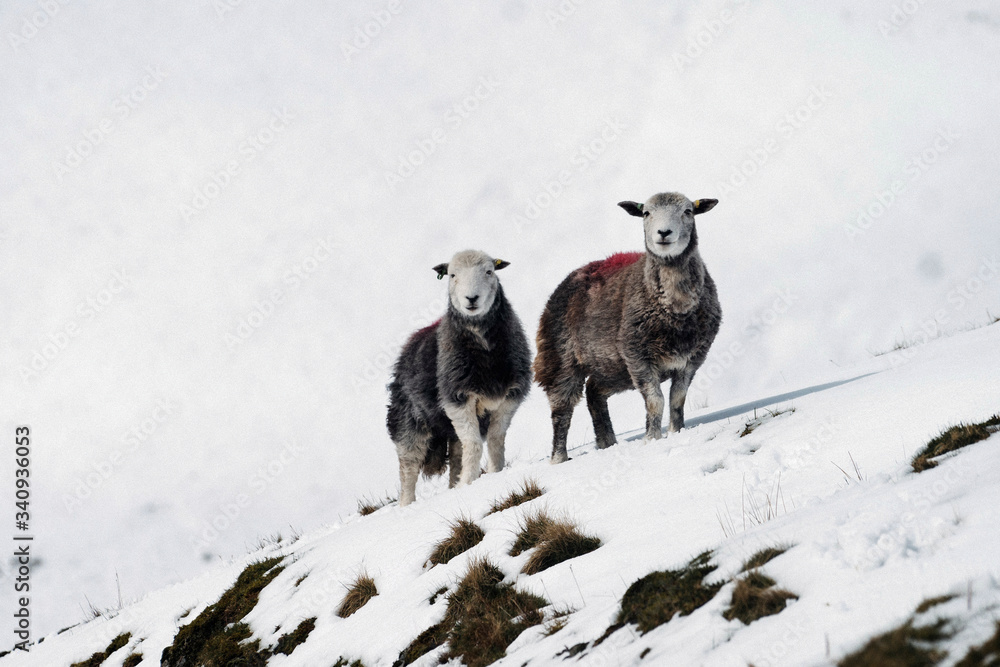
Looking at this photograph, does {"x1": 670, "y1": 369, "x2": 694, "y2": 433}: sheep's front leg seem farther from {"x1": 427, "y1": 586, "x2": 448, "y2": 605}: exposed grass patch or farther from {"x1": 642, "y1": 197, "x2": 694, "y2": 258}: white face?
{"x1": 427, "y1": 586, "x2": 448, "y2": 605}: exposed grass patch

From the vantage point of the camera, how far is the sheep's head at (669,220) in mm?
7668

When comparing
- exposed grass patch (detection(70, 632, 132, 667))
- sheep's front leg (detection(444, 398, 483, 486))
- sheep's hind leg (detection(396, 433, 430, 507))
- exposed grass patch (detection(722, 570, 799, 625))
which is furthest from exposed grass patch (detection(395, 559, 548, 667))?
exposed grass patch (detection(70, 632, 132, 667))

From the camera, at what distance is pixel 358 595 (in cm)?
613

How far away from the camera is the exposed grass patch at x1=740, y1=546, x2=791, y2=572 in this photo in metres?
3.29

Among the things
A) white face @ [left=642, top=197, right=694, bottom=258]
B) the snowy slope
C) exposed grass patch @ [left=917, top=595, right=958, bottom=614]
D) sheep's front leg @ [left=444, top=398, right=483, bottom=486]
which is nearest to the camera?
exposed grass patch @ [left=917, top=595, right=958, bottom=614]

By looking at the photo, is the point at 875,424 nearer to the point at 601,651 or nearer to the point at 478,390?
the point at 601,651

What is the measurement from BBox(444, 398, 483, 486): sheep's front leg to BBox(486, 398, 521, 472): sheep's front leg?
0.64 feet

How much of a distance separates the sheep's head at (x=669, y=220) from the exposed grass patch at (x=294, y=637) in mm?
4781

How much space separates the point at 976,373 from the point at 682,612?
3645 millimetres

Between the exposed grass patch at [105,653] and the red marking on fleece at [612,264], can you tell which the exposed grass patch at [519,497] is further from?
the exposed grass patch at [105,653]

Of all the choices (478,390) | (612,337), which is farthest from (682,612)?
(478,390)

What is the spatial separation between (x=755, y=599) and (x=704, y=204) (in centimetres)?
579

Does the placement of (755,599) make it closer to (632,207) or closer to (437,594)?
(437,594)

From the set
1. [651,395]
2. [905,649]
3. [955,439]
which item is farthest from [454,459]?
[905,649]
